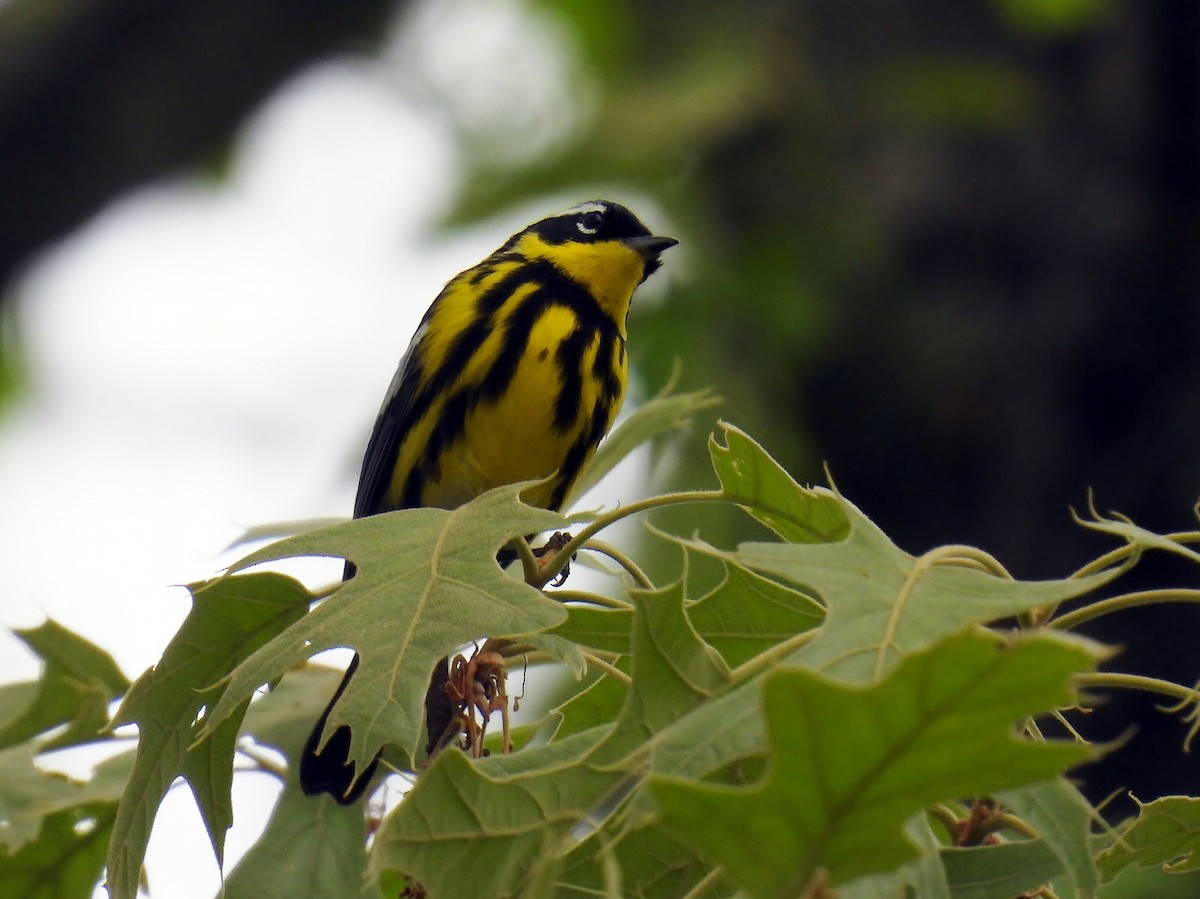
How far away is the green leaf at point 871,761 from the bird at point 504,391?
260 centimetres

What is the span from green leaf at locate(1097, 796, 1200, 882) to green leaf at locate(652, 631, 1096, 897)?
0.62 meters

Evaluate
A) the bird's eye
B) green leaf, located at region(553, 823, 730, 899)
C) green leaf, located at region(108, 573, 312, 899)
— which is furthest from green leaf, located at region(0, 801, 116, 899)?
the bird's eye

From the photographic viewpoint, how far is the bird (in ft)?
12.2

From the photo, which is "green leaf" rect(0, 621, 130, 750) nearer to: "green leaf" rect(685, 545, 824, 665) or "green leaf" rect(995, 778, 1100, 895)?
"green leaf" rect(685, 545, 824, 665)

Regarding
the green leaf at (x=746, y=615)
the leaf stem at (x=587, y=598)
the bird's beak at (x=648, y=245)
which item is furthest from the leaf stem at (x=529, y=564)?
the bird's beak at (x=648, y=245)

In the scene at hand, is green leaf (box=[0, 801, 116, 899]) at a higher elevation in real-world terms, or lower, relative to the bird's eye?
lower

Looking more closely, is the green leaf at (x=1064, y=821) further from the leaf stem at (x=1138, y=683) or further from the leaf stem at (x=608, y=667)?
the leaf stem at (x=608, y=667)

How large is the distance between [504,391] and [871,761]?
8.69 feet

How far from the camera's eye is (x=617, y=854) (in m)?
1.58

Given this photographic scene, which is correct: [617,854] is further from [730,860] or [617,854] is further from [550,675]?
[550,675]

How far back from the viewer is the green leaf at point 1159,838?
5.39ft

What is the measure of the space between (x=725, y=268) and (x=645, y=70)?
143cm

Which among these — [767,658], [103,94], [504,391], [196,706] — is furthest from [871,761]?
[103,94]

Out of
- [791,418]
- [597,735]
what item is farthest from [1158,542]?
[791,418]
